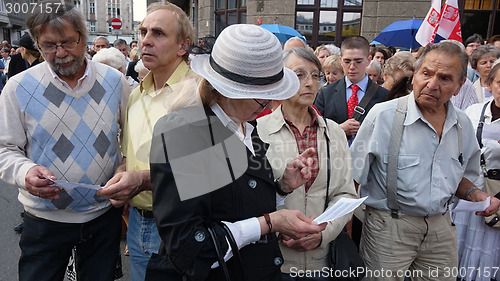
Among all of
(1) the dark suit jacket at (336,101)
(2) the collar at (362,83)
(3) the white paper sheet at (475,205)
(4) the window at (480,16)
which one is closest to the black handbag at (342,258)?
(3) the white paper sheet at (475,205)

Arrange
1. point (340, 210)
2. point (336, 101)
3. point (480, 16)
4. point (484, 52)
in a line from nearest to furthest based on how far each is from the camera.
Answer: point (340, 210)
point (336, 101)
point (484, 52)
point (480, 16)

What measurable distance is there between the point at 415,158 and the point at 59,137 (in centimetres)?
218

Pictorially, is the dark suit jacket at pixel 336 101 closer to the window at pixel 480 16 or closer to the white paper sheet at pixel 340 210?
the white paper sheet at pixel 340 210

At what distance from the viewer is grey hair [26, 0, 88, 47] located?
6.72ft

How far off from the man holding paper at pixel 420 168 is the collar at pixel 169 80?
1290 mm

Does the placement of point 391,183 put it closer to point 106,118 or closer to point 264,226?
point 264,226

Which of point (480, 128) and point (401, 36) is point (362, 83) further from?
point (401, 36)

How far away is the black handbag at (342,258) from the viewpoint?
7.28 ft

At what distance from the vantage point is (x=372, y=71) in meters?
5.39

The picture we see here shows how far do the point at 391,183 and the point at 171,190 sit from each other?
5.24 ft

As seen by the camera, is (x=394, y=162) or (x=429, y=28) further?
(x=429, y=28)

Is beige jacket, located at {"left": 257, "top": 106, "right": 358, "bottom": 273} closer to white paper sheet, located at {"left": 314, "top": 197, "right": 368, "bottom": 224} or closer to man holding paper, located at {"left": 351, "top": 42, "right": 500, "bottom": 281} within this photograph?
man holding paper, located at {"left": 351, "top": 42, "right": 500, "bottom": 281}

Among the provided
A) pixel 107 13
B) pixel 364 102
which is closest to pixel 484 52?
pixel 364 102

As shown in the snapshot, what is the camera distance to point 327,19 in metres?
12.3
